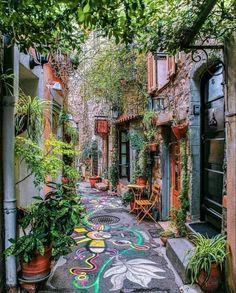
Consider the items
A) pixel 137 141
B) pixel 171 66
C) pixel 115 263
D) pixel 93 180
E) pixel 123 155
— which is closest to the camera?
pixel 115 263

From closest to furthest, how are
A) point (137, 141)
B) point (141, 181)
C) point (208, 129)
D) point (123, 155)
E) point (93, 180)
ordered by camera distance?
point (208, 129)
point (141, 181)
point (137, 141)
point (123, 155)
point (93, 180)

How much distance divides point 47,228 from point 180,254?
1.94 metres

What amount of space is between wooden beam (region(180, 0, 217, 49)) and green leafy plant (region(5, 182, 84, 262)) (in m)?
2.33

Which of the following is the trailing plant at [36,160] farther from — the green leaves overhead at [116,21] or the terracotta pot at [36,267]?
the green leaves overhead at [116,21]

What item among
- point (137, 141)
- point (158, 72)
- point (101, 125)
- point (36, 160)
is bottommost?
point (36, 160)

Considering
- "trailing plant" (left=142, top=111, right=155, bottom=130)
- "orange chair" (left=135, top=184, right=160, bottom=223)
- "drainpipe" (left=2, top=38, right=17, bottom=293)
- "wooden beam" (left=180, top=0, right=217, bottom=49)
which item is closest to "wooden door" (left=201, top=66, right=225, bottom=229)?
"wooden beam" (left=180, top=0, right=217, bottom=49)

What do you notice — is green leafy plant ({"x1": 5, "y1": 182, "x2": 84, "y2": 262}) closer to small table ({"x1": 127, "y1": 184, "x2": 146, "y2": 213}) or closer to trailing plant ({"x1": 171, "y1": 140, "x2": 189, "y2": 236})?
trailing plant ({"x1": 171, "y1": 140, "x2": 189, "y2": 236})

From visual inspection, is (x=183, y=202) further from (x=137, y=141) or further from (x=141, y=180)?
(x=137, y=141)

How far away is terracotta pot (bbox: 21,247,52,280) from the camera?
118 inches

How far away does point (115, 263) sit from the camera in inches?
160

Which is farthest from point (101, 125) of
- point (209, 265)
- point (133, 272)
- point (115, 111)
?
point (209, 265)

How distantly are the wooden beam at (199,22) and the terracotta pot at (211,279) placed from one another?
251cm

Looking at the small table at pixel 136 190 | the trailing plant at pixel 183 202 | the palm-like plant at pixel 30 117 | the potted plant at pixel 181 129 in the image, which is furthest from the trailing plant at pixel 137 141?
the palm-like plant at pixel 30 117

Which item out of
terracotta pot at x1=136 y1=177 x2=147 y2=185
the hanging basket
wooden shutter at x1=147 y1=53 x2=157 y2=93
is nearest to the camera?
wooden shutter at x1=147 y1=53 x2=157 y2=93
